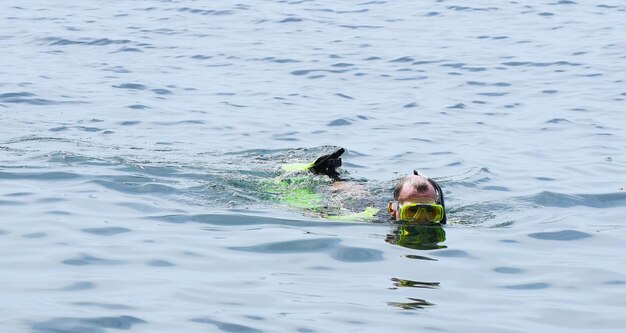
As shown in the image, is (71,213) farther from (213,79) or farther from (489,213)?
(213,79)

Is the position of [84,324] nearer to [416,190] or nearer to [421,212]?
[421,212]

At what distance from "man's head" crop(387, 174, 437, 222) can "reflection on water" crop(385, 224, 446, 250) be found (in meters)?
→ 0.18

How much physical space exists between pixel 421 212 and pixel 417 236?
24cm

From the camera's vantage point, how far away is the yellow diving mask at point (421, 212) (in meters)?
7.82

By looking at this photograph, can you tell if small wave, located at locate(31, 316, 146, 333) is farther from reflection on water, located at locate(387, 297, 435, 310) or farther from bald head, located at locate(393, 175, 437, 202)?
bald head, located at locate(393, 175, 437, 202)

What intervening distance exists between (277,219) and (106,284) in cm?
219

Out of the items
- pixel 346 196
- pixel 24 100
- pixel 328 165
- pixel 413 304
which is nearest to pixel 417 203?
pixel 346 196

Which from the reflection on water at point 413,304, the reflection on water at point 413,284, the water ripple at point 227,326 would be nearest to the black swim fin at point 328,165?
the reflection on water at point 413,284

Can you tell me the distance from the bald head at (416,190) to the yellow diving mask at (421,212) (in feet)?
→ 0.36

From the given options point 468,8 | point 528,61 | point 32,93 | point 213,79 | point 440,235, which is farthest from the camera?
point 468,8

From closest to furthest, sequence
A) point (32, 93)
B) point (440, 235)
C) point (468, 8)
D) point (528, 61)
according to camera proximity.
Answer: point (440, 235), point (32, 93), point (528, 61), point (468, 8)

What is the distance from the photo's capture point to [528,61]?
17.1 metres

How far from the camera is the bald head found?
7.98 metres

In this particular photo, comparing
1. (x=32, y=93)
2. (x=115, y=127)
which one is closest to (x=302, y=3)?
(x=32, y=93)
